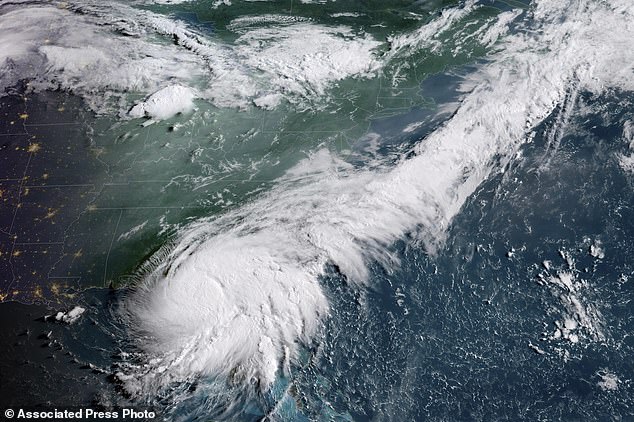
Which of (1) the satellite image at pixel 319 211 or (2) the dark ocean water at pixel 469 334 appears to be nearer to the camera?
(2) the dark ocean water at pixel 469 334

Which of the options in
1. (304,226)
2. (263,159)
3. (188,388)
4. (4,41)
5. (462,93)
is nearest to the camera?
(188,388)

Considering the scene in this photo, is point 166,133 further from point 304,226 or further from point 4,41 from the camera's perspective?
point 4,41

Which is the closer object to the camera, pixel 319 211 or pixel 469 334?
pixel 469 334

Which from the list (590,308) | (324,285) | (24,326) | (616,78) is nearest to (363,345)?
(324,285)

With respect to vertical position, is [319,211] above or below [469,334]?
above

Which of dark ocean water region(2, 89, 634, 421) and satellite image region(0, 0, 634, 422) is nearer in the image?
dark ocean water region(2, 89, 634, 421)

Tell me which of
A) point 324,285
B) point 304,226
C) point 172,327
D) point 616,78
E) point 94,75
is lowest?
point 172,327

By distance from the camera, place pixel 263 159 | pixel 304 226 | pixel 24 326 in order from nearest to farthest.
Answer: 1. pixel 24 326
2. pixel 304 226
3. pixel 263 159

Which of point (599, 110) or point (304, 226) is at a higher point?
point (599, 110)
